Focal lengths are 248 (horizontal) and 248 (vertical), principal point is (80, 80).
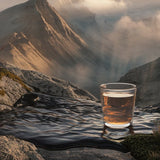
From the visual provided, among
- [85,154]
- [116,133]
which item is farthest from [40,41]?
[85,154]

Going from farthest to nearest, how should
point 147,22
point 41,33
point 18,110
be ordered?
point 147,22 → point 41,33 → point 18,110

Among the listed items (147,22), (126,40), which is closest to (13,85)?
(126,40)

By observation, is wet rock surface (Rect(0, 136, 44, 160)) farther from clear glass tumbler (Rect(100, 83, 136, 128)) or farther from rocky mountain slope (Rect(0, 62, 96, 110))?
rocky mountain slope (Rect(0, 62, 96, 110))

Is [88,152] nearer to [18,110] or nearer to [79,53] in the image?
[18,110]

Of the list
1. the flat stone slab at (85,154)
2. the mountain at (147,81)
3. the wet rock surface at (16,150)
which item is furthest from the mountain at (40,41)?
the flat stone slab at (85,154)

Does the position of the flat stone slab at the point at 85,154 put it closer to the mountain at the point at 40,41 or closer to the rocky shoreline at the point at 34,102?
the rocky shoreline at the point at 34,102
